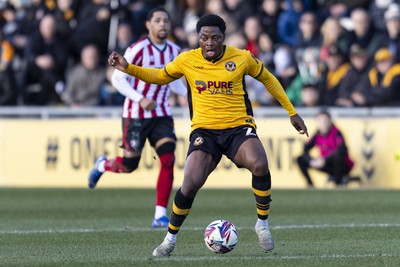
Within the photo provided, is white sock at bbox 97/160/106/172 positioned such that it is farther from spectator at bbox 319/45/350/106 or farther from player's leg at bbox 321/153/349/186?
spectator at bbox 319/45/350/106

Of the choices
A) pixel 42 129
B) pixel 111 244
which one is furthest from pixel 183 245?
pixel 42 129

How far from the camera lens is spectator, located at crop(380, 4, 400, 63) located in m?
20.0

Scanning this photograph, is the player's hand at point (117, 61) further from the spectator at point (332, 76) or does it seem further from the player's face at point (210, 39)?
the spectator at point (332, 76)

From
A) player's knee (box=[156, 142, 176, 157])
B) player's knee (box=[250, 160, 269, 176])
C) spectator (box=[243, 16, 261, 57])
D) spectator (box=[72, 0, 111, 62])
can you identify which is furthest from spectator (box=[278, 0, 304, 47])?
player's knee (box=[250, 160, 269, 176])

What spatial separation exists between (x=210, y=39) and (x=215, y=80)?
0.39 metres

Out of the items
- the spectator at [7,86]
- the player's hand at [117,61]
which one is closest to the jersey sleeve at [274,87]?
the player's hand at [117,61]

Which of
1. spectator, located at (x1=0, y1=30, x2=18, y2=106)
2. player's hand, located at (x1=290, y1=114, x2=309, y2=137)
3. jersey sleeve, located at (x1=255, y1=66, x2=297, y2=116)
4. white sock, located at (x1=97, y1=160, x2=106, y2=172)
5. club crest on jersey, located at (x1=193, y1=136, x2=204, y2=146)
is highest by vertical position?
jersey sleeve, located at (x1=255, y1=66, x2=297, y2=116)

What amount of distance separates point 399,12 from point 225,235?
462 inches

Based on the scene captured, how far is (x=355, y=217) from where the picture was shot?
1341 cm

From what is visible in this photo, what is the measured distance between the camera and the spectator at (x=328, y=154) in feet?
62.0

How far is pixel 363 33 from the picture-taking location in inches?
811

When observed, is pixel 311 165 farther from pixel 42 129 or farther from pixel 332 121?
pixel 42 129

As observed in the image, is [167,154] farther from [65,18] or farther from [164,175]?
[65,18]

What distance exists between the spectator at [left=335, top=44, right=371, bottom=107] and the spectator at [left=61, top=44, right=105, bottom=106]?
189 inches
